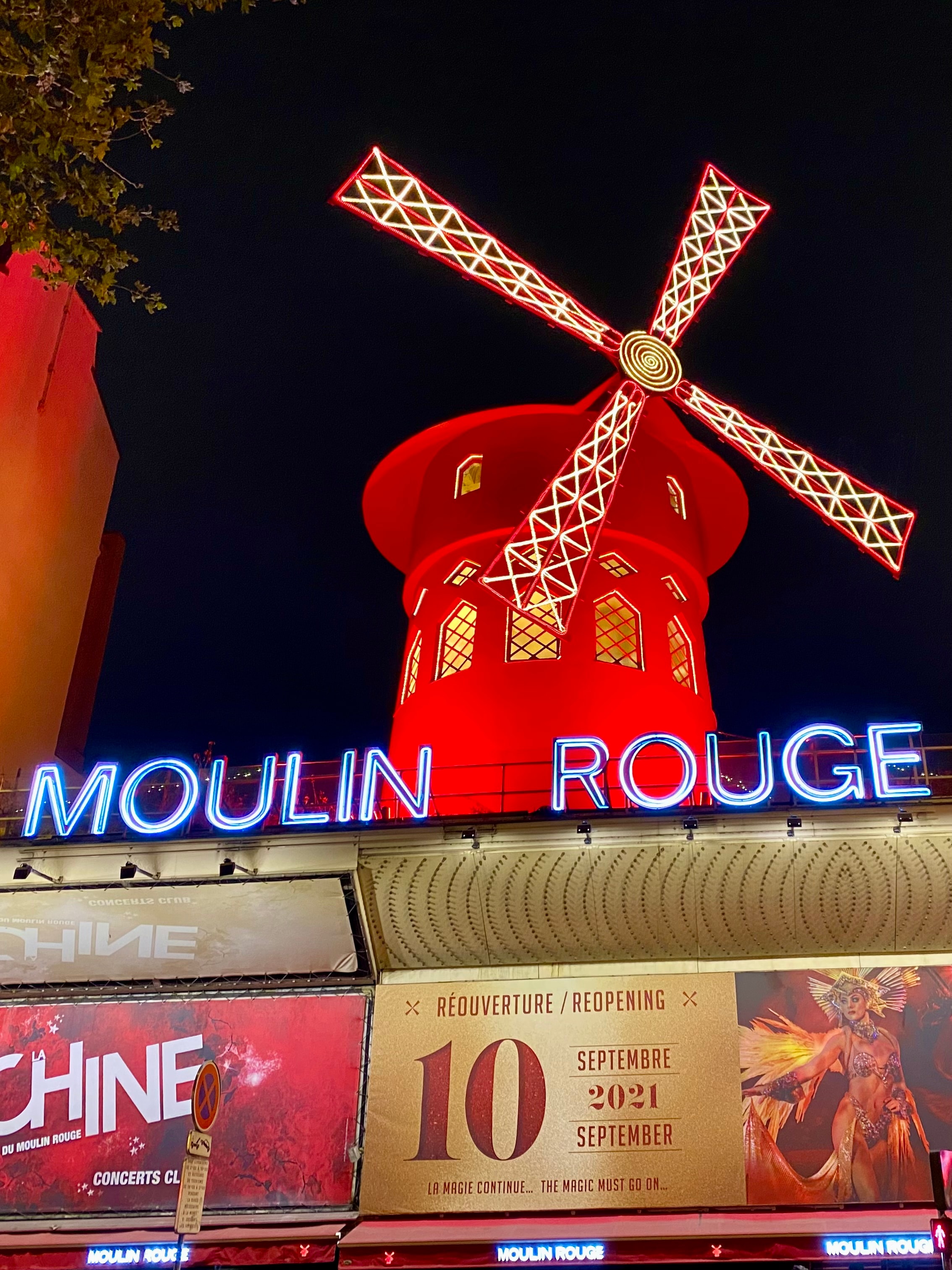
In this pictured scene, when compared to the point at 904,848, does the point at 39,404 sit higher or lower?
higher

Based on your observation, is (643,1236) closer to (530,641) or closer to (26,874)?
(530,641)

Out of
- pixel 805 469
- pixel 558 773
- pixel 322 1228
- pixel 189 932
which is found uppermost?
pixel 805 469

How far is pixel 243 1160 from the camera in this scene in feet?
28.7

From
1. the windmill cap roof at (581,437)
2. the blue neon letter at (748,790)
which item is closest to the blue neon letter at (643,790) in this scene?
the blue neon letter at (748,790)


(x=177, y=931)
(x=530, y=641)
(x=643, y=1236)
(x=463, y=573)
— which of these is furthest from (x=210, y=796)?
(x=643, y=1236)

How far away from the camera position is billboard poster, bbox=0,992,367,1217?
870 centimetres

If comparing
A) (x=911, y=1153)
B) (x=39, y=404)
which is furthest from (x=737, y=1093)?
(x=39, y=404)

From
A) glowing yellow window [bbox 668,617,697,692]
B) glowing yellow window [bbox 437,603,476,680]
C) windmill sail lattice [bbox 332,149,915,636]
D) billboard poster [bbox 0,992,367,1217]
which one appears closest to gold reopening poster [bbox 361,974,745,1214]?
billboard poster [bbox 0,992,367,1217]

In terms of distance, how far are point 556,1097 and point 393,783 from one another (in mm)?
2510

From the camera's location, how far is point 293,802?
29.8ft

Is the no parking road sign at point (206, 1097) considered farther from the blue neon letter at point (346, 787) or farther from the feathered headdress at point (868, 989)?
the feathered headdress at point (868, 989)

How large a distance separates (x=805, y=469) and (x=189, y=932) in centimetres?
704

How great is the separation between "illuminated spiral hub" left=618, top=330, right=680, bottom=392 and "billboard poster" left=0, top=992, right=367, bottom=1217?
6.21 meters

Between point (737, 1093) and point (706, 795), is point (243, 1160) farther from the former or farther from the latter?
point (706, 795)
